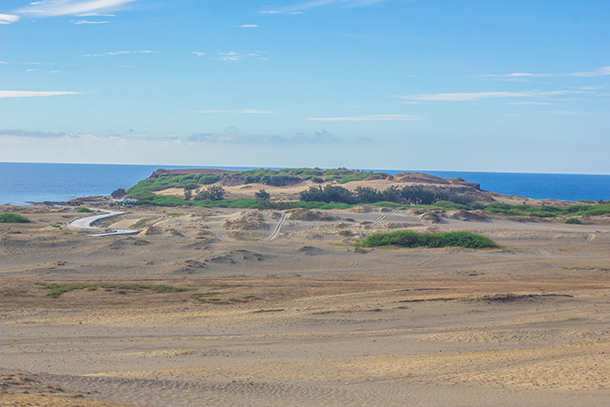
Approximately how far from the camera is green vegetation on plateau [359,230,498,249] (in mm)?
27922

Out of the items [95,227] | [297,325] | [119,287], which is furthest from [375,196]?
[297,325]

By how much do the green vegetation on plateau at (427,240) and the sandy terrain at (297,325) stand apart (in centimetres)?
138

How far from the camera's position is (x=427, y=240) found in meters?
28.4

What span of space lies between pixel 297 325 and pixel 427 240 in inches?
696

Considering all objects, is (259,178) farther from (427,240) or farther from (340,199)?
(427,240)

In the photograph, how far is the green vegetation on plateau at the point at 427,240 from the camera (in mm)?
27922

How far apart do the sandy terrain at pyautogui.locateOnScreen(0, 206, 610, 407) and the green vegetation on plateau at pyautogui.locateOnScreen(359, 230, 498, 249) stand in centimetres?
138

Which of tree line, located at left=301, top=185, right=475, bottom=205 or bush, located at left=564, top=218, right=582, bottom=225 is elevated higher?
tree line, located at left=301, top=185, right=475, bottom=205

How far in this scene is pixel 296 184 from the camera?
7988cm

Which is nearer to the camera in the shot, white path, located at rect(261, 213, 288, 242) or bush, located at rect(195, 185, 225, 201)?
white path, located at rect(261, 213, 288, 242)

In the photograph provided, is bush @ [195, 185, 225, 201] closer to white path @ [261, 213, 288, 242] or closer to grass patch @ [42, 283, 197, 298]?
white path @ [261, 213, 288, 242]

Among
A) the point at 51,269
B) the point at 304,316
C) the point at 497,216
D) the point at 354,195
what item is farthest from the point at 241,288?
the point at 354,195

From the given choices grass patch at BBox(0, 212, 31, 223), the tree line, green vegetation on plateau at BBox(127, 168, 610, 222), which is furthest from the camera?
the tree line

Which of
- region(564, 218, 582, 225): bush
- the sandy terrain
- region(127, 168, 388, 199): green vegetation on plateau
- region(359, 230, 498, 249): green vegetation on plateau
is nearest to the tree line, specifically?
region(564, 218, 582, 225): bush
